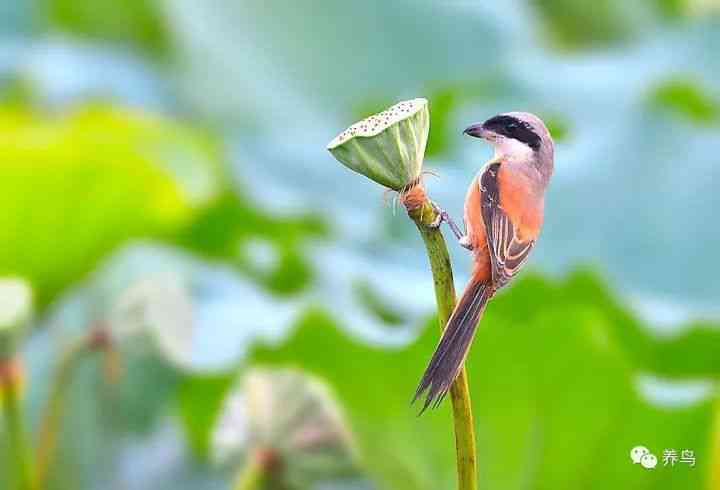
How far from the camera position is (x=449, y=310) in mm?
160

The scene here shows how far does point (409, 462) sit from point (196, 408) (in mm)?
206

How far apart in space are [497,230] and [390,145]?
3 cm

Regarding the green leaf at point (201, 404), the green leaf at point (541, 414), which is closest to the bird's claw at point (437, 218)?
the green leaf at point (541, 414)

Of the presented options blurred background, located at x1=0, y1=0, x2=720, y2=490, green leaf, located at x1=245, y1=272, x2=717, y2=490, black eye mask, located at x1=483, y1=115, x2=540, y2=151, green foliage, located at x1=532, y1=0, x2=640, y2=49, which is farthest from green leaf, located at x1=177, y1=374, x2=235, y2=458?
green foliage, located at x1=532, y1=0, x2=640, y2=49

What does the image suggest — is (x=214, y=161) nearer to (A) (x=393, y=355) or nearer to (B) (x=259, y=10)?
(B) (x=259, y=10)

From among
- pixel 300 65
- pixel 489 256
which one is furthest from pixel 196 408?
pixel 300 65

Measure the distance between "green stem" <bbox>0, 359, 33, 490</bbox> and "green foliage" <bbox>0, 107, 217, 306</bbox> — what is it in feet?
1.11

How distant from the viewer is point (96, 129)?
96cm

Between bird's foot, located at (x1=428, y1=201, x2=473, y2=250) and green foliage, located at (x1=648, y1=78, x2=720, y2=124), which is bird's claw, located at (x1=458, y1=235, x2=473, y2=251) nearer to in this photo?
bird's foot, located at (x1=428, y1=201, x2=473, y2=250)

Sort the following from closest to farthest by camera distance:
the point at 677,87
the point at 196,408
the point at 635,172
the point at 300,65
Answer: the point at 196,408, the point at 635,172, the point at 677,87, the point at 300,65

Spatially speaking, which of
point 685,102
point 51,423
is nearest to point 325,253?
point 51,423

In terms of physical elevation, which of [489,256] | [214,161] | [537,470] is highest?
[489,256]

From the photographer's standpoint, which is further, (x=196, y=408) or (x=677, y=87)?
(x=677, y=87)

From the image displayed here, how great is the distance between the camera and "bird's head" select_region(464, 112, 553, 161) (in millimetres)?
176
